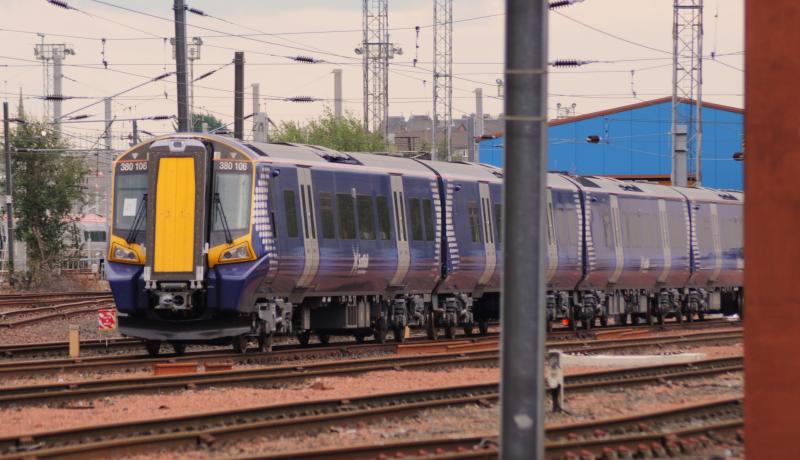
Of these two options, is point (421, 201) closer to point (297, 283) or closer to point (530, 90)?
point (297, 283)

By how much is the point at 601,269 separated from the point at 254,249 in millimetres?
13910

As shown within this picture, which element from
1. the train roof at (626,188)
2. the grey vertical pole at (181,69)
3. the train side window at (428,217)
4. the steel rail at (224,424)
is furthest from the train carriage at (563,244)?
the steel rail at (224,424)

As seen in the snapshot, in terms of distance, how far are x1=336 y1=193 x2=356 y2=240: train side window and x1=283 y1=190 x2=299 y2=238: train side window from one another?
57.7 inches

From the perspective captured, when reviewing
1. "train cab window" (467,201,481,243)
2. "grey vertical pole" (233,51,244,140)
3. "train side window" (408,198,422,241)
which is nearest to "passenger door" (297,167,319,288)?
"train side window" (408,198,422,241)

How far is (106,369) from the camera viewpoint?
20.0m

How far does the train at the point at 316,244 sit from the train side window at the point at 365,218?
29 mm

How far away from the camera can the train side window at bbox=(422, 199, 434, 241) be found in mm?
26250

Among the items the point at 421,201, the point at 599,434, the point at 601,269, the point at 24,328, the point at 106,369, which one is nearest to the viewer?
the point at 599,434

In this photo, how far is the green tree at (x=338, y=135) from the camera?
89.1 meters

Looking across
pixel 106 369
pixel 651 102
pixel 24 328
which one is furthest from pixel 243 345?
pixel 651 102

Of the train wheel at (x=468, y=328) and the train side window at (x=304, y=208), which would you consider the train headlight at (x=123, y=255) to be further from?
the train wheel at (x=468, y=328)

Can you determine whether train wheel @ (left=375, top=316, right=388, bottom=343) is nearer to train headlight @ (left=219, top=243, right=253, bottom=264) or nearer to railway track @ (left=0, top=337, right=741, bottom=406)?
railway track @ (left=0, top=337, right=741, bottom=406)

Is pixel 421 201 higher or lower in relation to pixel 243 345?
higher

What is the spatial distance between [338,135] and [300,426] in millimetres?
78844
